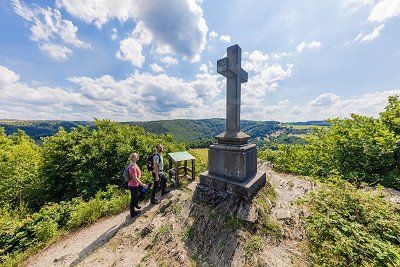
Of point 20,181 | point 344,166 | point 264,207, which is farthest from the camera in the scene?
point 20,181

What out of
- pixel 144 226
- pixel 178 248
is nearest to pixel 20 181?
pixel 144 226

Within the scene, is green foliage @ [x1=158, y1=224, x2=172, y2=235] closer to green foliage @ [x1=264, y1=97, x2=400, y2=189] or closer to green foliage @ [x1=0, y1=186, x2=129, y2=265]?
green foliage @ [x1=0, y1=186, x2=129, y2=265]

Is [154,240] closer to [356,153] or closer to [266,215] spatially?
[266,215]

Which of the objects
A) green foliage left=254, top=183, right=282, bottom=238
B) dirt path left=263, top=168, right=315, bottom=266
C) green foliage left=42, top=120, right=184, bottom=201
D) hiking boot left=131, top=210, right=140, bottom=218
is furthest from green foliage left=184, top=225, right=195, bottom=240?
green foliage left=42, top=120, right=184, bottom=201

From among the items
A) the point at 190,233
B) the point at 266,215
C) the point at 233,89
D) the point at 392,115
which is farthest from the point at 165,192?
the point at 392,115

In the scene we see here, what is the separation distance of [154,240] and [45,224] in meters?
4.26

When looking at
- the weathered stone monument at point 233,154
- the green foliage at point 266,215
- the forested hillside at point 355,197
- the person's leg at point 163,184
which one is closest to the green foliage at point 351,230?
the forested hillside at point 355,197

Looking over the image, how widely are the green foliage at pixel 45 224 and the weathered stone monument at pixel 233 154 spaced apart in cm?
436

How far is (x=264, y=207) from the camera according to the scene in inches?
177

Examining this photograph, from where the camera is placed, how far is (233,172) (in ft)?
16.6

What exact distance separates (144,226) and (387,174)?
830cm

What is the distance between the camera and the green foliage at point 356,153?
20.9 feet

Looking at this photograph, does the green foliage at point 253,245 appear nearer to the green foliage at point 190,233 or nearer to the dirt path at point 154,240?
the dirt path at point 154,240

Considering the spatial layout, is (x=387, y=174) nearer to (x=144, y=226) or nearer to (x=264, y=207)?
(x=264, y=207)
